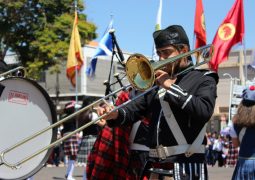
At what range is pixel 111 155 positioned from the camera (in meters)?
5.91

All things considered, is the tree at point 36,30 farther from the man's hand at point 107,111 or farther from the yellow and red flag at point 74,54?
the man's hand at point 107,111

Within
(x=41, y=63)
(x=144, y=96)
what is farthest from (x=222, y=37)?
(x=41, y=63)

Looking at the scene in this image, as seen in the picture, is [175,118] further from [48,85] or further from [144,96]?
[48,85]

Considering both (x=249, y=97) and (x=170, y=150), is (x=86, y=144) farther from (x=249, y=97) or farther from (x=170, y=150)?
(x=170, y=150)

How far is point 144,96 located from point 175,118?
531 millimetres

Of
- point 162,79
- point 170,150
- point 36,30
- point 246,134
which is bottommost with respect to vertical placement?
point 246,134

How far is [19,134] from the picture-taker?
4.14 m

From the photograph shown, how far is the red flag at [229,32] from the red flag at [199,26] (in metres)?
0.36

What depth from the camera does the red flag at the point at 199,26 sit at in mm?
11883

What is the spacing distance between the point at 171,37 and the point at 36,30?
25.6m

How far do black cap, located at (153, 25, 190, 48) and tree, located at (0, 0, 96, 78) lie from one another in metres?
24.5

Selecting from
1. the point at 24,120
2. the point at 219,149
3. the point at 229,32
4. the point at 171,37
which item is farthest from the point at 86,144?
the point at 219,149

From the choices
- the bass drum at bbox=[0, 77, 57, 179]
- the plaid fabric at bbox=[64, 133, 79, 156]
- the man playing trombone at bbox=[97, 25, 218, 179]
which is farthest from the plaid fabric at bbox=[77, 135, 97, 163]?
the man playing trombone at bbox=[97, 25, 218, 179]

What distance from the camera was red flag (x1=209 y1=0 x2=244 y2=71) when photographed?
12.2 metres
